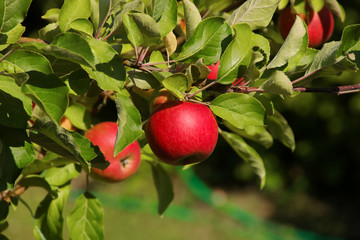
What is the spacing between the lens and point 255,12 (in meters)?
1.07

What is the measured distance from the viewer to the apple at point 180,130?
3.34ft

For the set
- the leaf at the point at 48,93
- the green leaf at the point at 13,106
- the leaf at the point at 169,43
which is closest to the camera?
the leaf at the point at 48,93

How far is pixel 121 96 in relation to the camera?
0.89 m

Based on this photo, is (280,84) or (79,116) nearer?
(280,84)

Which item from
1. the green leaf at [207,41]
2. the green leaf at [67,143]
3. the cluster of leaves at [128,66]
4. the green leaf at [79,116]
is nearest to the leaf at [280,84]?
the cluster of leaves at [128,66]

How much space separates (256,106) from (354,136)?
4.09 metres

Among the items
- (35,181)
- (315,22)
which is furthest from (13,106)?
(315,22)

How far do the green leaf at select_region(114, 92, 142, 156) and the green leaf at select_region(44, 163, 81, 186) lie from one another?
51cm

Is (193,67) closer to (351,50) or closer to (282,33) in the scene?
(351,50)

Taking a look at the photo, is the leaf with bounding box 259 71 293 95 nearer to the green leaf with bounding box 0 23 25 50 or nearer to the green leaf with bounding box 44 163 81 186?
the green leaf with bounding box 0 23 25 50

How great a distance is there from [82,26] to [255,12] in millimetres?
372

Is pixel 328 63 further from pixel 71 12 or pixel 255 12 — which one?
pixel 71 12

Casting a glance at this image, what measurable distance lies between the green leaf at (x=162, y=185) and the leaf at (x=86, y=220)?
0.21 meters

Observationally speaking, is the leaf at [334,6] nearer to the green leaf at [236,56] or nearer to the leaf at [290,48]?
the leaf at [290,48]
